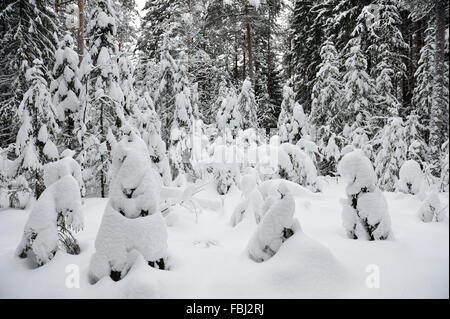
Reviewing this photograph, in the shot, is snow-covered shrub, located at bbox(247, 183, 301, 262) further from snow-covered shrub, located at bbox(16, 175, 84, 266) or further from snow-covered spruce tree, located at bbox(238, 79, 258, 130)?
snow-covered spruce tree, located at bbox(238, 79, 258, 130)

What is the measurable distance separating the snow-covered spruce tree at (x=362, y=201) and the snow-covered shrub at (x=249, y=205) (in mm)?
1420

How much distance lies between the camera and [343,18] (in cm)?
1712

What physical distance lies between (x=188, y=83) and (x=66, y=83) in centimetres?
→ 602

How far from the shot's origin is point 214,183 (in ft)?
31.3

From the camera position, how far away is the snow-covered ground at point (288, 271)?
2.26 meters

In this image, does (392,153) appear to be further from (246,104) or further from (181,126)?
(246,104)

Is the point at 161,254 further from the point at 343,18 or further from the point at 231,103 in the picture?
the point at 343,18

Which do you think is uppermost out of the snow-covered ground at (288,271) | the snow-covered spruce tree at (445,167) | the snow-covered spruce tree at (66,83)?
the snow-covered spruce tree at (66,83)

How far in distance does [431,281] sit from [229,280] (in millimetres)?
1856

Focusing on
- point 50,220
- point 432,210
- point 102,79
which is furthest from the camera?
point 102,79

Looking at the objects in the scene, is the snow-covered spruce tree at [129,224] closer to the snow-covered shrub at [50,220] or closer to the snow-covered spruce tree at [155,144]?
the snow-covered shrub at [50,220]

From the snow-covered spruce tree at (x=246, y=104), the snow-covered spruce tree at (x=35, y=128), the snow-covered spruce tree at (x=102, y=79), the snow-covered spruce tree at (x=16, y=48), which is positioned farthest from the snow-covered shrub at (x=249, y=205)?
the snow-covered spruce tree at (x=246, y=104)

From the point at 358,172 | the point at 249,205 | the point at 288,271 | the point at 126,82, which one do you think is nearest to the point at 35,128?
the point at 126,82
